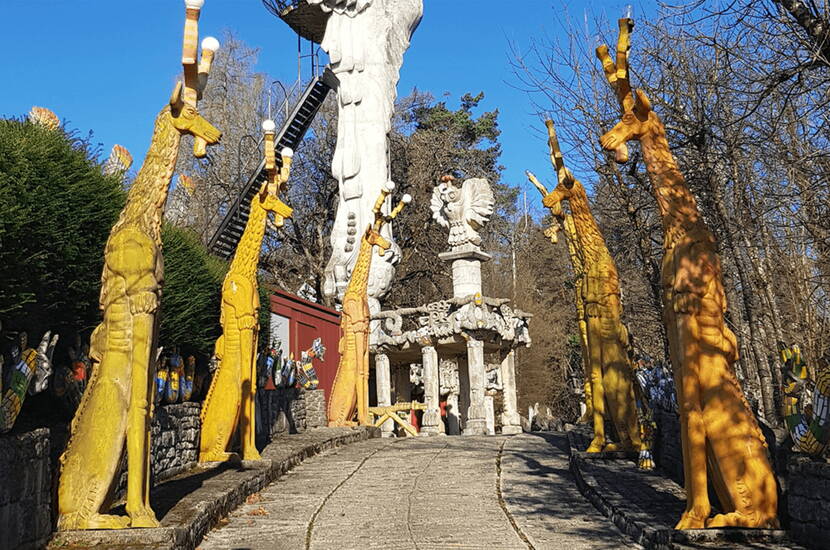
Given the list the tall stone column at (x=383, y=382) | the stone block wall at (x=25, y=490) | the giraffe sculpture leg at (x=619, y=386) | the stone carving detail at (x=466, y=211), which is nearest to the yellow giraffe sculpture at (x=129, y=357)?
the stone block wall at (x=25, y=490)

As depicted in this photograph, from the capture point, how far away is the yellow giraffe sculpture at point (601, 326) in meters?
10.4

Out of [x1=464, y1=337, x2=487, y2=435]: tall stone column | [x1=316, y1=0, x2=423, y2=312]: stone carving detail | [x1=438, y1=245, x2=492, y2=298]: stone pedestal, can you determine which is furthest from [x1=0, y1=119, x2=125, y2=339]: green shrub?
[x1=316, y1=0, x2=423, y2=312]: stone carving detail

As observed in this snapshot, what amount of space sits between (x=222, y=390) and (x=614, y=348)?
4.95m

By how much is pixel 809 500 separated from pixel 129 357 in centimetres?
516

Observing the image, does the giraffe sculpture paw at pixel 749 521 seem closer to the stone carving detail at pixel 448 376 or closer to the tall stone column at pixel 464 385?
the tall stone column at pixel 464 385

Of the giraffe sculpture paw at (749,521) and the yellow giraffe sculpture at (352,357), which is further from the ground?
the yellow giraffe sculpture at (352,357)

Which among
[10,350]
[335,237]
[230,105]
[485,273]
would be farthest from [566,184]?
[485,273]

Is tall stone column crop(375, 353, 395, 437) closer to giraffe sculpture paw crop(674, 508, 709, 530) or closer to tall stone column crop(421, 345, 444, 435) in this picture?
tall stone column crop(421, 345, 444, 435)

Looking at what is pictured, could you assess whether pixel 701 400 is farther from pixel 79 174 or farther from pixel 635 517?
pixel 79 174

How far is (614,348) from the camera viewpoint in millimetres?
10406

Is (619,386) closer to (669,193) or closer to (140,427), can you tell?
(669,193)

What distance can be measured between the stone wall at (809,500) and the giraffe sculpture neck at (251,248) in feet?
23.4

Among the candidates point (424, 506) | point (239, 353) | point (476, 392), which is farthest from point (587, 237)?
point (476, 392)

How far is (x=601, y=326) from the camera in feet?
34.5
